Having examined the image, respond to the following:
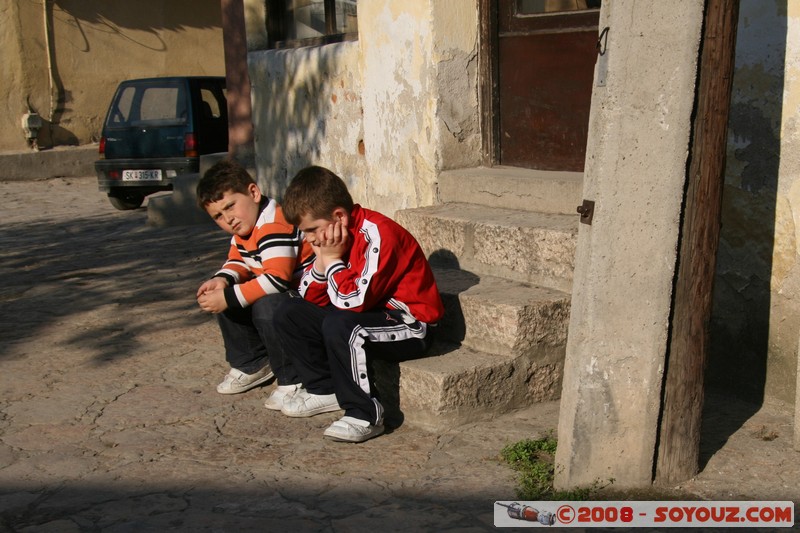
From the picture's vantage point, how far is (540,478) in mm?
3221

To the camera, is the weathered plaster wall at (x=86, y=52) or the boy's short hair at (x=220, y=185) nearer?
the boy's short hair at (x=220, y=185)

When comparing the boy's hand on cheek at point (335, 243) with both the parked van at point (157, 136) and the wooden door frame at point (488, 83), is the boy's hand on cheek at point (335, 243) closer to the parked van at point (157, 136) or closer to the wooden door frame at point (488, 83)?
the wooden door frame at point (488, 83)

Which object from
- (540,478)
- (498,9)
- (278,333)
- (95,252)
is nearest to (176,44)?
(95,252)

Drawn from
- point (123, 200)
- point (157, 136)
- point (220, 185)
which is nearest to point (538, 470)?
point (220, 185)

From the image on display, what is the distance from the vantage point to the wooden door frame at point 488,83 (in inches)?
212

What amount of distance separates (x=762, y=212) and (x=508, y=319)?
3.64 ft

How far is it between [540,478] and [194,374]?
6.86 feet

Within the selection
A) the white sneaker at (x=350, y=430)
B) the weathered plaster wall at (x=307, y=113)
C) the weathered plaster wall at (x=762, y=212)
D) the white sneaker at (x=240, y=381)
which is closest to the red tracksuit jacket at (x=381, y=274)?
the white sneaker at (x=350, y=430)

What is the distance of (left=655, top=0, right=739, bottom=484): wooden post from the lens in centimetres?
287

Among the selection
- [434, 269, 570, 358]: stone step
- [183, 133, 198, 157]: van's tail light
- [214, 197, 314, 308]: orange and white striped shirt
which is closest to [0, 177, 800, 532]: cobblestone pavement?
[434, 269, 570, 358]: stone step

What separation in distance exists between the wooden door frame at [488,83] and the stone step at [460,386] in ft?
5.99

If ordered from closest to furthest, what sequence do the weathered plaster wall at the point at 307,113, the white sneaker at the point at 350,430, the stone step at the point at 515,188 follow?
the white sneaker at the point at 350,430 < the stone step at the point at 515,188 < the weathered plaster wall at the point at 307,113

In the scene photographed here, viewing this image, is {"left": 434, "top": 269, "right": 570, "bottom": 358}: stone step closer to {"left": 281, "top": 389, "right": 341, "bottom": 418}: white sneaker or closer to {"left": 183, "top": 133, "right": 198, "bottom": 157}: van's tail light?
{"left": 281, "top": 389, "right": 341, "bottom": 418}: white sneaker

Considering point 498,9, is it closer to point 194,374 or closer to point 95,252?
point 194,374
